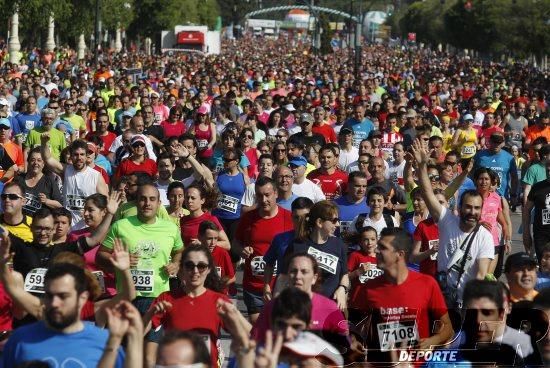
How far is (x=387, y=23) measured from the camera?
569 feet

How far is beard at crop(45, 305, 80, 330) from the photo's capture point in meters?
6.31

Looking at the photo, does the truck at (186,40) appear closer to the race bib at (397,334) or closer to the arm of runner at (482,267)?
the arm of runner at (482,267)

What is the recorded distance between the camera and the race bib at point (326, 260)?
31.2 feet

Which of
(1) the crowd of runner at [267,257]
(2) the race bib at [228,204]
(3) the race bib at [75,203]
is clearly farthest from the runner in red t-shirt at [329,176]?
(3) the race bib at [75,203]

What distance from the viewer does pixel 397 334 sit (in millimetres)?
7898

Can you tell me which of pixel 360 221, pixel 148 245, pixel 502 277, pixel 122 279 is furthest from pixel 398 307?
pixel 502 277

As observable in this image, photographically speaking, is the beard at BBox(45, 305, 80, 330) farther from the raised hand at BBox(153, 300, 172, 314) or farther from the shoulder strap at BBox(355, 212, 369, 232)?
the shoulder strap at BBox(355, 212, 369, 232)

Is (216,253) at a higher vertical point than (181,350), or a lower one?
lower

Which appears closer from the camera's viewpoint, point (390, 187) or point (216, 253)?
point (216, 253)

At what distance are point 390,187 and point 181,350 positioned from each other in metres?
8.15

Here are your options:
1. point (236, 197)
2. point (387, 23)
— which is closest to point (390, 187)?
point (236, 197)

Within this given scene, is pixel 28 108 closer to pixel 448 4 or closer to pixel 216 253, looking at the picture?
pixel 216 253

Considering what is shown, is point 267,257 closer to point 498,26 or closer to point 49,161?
point 49,161

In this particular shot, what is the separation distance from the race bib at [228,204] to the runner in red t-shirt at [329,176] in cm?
90
